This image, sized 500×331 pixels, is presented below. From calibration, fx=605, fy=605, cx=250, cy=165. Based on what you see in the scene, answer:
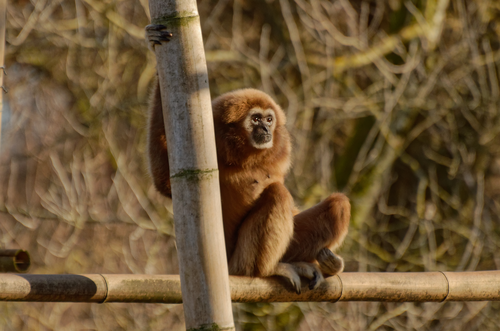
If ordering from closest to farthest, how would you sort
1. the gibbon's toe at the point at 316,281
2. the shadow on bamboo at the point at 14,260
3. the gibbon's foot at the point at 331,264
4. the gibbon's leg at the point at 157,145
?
the shadow on bamboo at the point at 14,260 < the gibbon's leg at the point at 157,145 < the gibbon's toe at the point at 316,281 < the gibbon's foot at the point at 331,264

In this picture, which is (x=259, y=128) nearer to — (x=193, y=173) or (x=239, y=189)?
(x=239, y=189)

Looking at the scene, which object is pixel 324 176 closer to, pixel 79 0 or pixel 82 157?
pixel 82 157

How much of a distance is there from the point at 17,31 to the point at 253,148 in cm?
666

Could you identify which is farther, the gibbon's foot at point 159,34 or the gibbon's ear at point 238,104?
the gibbon's ear at point 238,104

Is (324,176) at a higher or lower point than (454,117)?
lower

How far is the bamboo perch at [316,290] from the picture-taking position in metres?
3.11

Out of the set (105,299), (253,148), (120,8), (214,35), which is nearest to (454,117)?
(214,35)

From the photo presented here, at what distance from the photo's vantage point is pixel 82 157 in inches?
383

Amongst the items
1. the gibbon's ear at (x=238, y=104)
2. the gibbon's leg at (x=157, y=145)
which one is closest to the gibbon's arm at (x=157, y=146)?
the gibbon's leg at (x=157, y=145)

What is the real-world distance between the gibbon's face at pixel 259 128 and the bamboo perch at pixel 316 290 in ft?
3.33

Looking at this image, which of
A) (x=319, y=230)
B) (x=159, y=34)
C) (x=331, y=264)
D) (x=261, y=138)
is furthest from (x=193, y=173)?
(x=319, y=230)

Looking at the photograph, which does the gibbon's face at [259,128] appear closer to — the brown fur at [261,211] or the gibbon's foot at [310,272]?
the brown fur at [261,211]

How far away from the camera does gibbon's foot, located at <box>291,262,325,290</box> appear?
4207 millimetres

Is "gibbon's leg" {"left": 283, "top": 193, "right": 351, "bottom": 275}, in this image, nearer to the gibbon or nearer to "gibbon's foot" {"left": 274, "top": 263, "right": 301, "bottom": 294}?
the gibbon
